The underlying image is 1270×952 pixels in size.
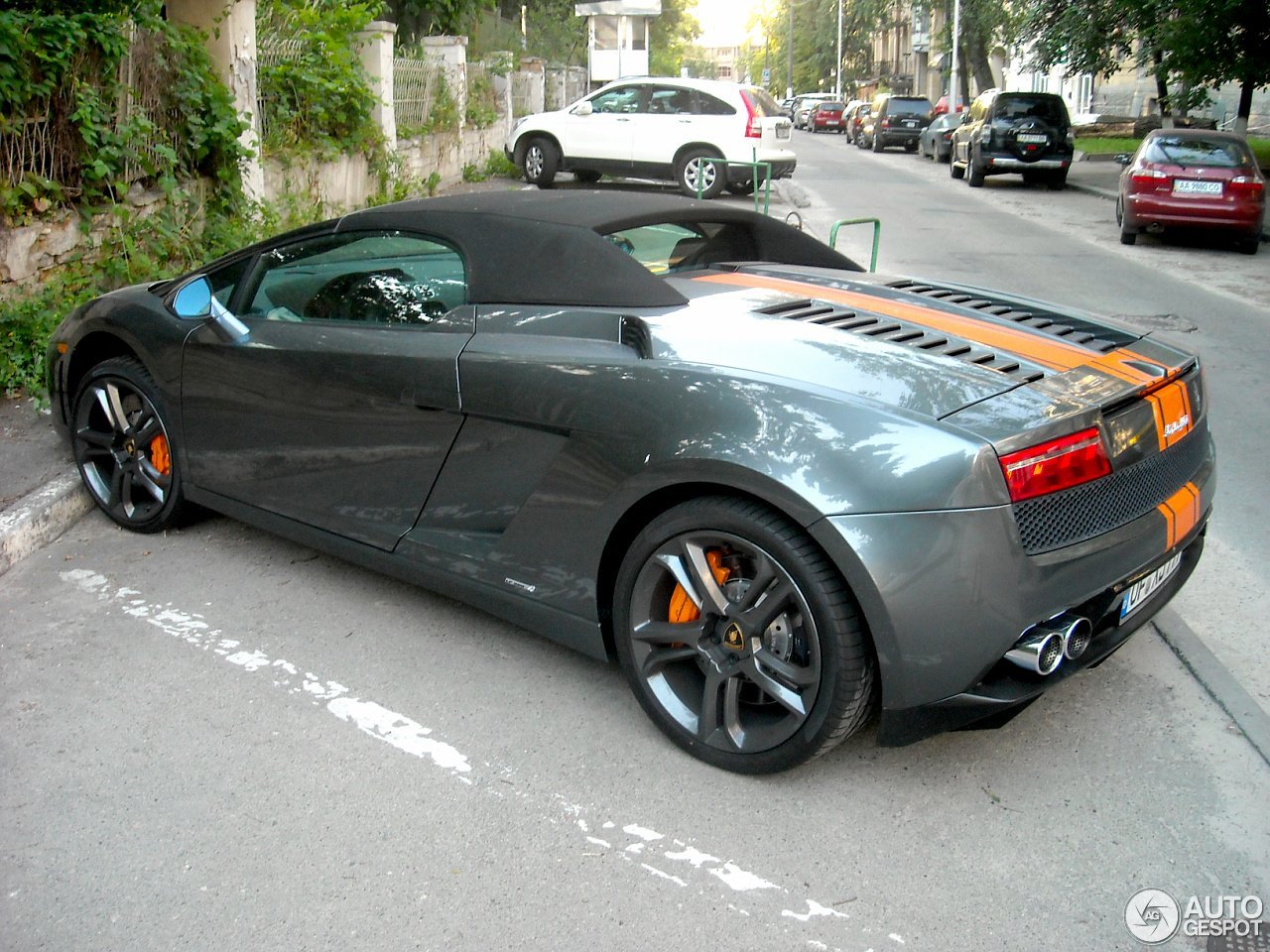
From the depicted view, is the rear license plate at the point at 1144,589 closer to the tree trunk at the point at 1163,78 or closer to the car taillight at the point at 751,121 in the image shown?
the tree trunk at the point at 1163,78

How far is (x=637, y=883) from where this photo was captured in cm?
293

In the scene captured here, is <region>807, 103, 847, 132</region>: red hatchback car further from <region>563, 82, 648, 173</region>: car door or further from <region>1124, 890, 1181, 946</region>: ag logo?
<region>1124, 890, 1181, 946</region>: ag logo

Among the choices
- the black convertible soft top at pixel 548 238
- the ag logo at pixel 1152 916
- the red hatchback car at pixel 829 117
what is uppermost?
the red hatchback car at pixel 829 117

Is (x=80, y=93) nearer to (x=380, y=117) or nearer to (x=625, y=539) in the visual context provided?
(x=625, y=539)

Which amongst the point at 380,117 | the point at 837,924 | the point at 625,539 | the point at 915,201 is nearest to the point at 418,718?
the point at 625,539

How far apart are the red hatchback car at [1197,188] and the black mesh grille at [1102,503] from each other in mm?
12817

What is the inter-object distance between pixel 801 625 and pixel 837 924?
29.5 inches

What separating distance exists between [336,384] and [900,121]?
119ft

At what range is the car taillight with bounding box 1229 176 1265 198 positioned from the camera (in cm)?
1484

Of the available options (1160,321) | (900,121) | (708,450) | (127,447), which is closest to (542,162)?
(1160,321)

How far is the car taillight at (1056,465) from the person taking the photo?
2986 millimetres

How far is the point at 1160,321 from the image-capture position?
10.3 meters

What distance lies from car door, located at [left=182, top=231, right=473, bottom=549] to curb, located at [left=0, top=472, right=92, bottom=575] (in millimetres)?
789

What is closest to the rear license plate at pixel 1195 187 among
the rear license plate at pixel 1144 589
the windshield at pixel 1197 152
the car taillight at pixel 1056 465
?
the windshield at pixel 1197 152
